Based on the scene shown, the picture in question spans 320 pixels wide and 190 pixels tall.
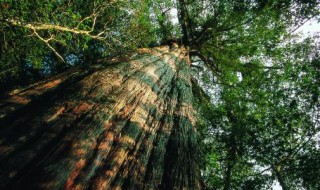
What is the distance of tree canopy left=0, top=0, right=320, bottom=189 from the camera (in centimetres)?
718

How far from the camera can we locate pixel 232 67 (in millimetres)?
9453

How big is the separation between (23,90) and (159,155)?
1.11 metres

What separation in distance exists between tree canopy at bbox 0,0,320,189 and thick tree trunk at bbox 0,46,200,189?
423 cm

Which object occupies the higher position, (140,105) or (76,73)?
(76,73)

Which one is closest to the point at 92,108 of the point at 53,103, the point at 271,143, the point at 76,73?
the point at 53,103

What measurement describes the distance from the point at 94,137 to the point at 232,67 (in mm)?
8748

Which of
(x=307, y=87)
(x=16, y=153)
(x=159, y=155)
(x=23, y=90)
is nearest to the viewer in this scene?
(x=16, y=153)

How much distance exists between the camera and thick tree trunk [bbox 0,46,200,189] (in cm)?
104

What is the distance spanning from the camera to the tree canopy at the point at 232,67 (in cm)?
718

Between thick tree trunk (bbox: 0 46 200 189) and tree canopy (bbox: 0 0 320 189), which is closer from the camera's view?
thick tree trunk (bbox: 0 46 200 189)

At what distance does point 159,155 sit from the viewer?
5.13ft

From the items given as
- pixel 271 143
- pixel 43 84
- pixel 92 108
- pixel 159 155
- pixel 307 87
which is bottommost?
pixel 271 143

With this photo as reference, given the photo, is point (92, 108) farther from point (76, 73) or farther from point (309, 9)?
point (309, 9)

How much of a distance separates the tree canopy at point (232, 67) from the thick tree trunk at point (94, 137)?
4.23 metres
